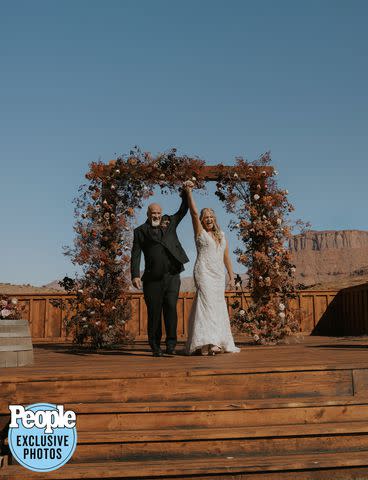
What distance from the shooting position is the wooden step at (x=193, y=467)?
130 inches

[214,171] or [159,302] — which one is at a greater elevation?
[214,171]

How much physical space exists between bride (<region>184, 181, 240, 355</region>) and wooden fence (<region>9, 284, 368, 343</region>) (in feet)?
23.8

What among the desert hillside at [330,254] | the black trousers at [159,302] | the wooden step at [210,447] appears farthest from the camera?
the desert hillside at [330,254]

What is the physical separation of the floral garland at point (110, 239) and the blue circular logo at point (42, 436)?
4.48 m

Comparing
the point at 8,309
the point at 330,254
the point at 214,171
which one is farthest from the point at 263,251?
the point at 330,254

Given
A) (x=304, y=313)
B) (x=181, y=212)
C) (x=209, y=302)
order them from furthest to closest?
(x=304, y=313) → (x=181, y=212) → (x=209, y=302)

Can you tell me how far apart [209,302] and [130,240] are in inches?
109

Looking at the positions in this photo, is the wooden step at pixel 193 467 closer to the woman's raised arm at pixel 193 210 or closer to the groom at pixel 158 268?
the groom at pixel 158 268

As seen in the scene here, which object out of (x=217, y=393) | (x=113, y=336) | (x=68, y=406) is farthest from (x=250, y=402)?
(x=113, y=336)

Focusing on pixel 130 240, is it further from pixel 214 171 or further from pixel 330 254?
pixel 330 254

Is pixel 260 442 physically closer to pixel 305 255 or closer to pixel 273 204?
pixel 273 204

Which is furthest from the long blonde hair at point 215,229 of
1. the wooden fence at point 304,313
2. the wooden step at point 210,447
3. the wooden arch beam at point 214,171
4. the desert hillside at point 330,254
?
the desert hillside at point 330,254

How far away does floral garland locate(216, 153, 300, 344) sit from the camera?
8.89 m

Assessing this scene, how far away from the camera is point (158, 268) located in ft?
21.2
